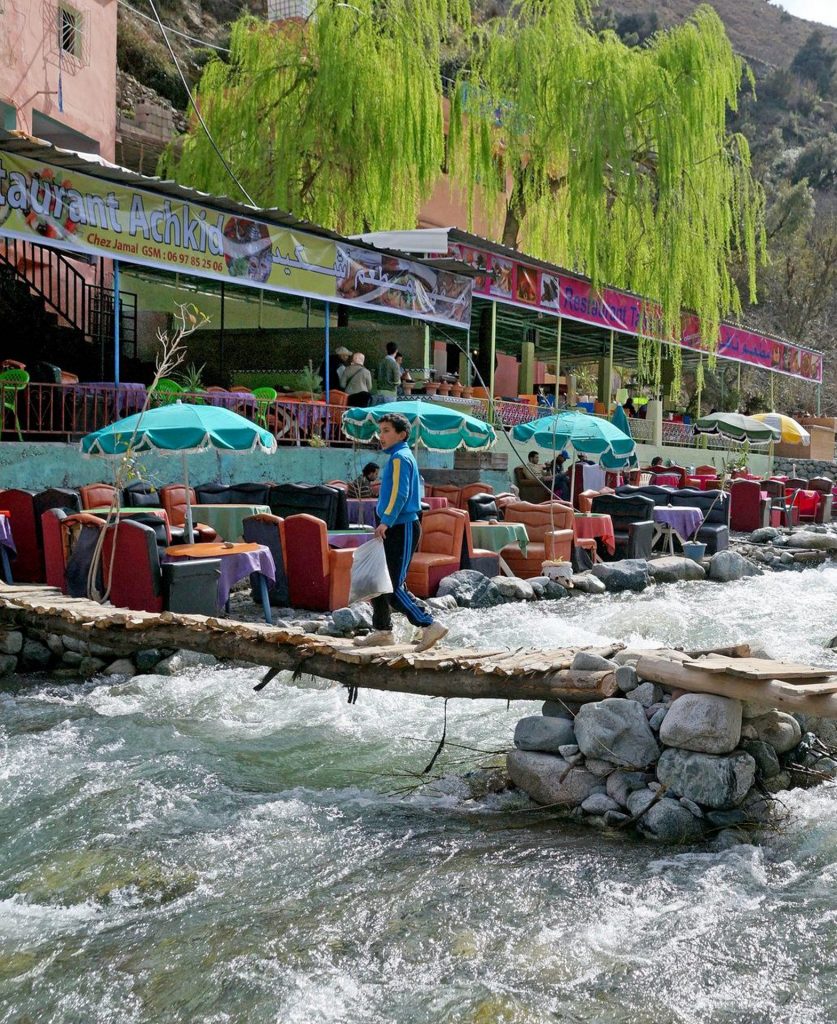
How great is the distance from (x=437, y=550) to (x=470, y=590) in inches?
26.0

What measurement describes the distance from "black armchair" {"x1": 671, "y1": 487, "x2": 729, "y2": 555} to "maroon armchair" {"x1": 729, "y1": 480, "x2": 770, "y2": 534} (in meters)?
3.50

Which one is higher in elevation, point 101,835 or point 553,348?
point 553,348

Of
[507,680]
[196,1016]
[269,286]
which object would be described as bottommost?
[196,1016]

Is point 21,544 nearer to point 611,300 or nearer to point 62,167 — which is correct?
point 62,167

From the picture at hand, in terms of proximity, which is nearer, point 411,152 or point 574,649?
point 574,649

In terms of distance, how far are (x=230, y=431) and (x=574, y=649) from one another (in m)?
5.06

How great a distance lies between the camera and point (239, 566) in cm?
969

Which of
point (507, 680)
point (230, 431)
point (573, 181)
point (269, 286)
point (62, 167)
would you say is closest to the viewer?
point (507, 680)

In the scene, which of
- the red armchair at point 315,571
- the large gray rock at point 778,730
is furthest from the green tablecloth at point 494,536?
the large gray rock at point 778,730

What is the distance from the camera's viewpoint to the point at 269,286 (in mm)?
16531

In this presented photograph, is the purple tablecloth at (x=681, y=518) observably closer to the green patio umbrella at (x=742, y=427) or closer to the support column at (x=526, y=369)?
the green patio umbrella at (x=742, y=427)

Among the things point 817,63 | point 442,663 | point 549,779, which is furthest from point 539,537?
point 817,63

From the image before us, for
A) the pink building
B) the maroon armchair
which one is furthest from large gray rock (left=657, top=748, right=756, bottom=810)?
the pink building

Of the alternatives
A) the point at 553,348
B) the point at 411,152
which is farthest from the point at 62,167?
the point at 553,348
